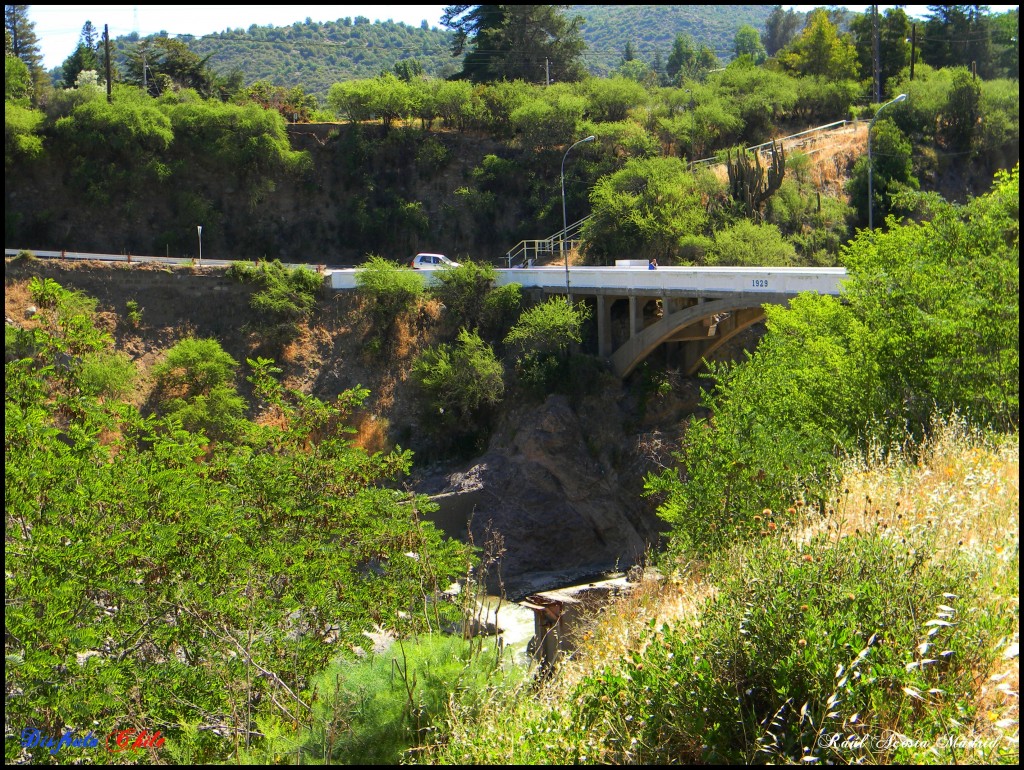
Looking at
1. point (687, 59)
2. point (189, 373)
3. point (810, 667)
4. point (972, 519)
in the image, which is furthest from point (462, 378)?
point (687, 59)

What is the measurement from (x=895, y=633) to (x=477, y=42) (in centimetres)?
6063

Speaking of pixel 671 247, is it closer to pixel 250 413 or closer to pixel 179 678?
pixel 250 413

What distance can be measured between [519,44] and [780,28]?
254 feet

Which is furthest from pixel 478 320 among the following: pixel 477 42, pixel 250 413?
pixel 477 42

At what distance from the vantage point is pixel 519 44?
61.6 meters

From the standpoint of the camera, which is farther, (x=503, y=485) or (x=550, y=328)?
(x=550, y=328)

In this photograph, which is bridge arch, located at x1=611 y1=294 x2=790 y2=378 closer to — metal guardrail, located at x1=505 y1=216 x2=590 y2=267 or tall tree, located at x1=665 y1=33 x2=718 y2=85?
metal guardrail, located at x1=505 y1=216 x2=590 y2=267

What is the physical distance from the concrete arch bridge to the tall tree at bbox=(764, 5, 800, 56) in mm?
99274

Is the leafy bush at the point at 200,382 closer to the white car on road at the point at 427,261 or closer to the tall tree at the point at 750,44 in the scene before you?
the white car on road at the point at 427,261

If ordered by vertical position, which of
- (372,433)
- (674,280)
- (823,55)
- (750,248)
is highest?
(823,55)

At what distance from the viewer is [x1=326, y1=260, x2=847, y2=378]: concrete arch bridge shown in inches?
1111

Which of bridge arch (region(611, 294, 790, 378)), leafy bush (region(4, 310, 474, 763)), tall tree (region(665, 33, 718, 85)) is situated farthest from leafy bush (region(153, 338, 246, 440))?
tall tree (region(665, 33, 718, 85))

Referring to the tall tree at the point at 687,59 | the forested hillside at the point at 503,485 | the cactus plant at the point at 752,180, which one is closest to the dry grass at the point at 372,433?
the forested hillside at the point at 503,485

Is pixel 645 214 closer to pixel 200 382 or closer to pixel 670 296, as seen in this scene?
pixel 670 296
